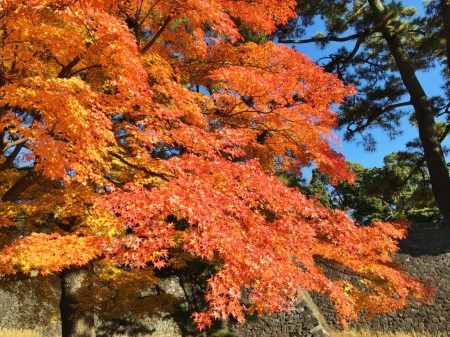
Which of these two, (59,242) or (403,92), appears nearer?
(59,242)

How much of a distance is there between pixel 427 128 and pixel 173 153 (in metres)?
5.94

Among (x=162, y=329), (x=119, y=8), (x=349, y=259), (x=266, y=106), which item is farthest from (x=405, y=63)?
(x=162, y=329)

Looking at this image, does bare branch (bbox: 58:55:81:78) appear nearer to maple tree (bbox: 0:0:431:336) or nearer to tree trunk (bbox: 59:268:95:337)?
maple tree (bbox: 0:0:431:336)

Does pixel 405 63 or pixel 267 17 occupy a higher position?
pixel 267 17

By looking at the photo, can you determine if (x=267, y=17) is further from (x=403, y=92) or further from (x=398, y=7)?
(x=403, y=92)

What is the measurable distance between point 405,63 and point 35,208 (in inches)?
353

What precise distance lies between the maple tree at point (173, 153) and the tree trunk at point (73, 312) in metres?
0.09

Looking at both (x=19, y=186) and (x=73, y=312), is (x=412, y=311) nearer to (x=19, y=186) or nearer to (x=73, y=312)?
(x=73, y=312)

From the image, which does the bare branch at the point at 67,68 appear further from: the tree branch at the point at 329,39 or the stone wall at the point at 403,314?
the stone wall at the point at 403,314

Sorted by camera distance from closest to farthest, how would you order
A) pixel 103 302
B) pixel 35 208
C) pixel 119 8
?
1. pixel 35 208
2. pixel 119 8
3. pixel 103 302

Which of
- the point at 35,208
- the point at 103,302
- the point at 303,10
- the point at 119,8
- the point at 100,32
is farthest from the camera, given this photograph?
the point at 303,10

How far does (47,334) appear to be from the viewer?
16047 mm

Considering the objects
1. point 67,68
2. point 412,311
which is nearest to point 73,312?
point 67,68

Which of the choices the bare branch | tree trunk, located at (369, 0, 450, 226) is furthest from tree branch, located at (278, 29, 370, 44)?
the bare branch
